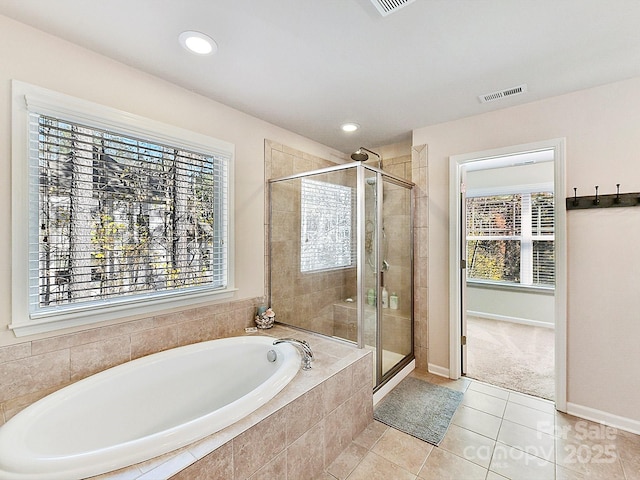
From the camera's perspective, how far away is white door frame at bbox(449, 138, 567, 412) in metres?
2.10

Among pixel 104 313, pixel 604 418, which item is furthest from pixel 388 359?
pixel 104 313

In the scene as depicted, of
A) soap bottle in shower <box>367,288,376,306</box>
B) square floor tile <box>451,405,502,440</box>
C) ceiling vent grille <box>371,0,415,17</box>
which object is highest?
ceiling vent grille <box>371,0,415,17</box>

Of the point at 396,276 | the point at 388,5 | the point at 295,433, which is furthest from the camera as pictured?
the point at 396,276

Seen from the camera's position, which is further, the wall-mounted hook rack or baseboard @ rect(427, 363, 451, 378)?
baseboard @ rect(427, 363, 451, 378)

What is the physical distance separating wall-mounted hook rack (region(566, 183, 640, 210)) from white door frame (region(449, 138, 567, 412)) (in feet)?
0.20

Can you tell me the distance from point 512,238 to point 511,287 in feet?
2.45

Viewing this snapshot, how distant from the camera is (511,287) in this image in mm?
4316

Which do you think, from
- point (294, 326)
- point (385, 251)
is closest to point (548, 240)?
point (385, 251)

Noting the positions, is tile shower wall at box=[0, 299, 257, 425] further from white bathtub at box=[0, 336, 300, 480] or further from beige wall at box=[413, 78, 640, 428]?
beige wall at box=[413, 78, 640, 428]

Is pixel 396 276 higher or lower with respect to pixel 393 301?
higher

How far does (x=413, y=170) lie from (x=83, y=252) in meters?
2.71

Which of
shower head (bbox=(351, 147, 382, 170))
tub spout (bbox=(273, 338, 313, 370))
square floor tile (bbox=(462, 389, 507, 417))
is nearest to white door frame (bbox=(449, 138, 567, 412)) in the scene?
square floor tile (bbox=(462, 389, 507, 417))

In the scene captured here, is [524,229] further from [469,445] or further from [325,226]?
[469,445]

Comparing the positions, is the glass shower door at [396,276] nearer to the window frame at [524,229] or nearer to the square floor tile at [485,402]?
the square floor tile at [485,402]
